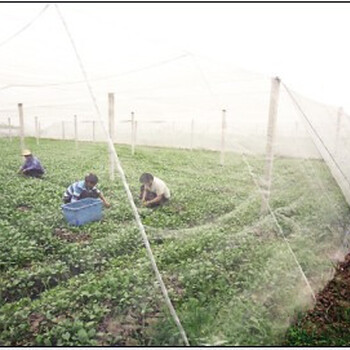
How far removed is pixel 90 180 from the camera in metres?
3.45

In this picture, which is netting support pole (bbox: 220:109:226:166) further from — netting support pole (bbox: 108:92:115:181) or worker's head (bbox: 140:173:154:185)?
netting support pole (bbox: 108:92:115:181)

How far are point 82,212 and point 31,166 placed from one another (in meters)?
0.71

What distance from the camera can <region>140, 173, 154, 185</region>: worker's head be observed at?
365 cm

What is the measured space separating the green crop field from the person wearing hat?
6cm

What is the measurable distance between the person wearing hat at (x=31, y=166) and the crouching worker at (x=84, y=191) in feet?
1.14

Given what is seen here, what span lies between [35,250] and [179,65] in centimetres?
295

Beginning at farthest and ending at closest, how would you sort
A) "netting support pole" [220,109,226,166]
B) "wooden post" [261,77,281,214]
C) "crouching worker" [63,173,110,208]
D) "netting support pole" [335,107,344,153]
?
Answer: "netting support pole" [335,107,344,153]
"wooden post" [261,77,281,214]
"netting support pole" [220,109,226,166]
"crouching worker" [63,173,110,208]

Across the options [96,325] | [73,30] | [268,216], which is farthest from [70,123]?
[268,216]

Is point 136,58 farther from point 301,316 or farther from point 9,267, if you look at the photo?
point 301,316

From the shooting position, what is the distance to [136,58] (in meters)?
4.52

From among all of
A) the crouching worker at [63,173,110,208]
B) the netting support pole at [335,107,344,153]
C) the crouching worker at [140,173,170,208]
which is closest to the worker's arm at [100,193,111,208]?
the crouching worker at [63,173,110,208]

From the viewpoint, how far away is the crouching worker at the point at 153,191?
358 cm

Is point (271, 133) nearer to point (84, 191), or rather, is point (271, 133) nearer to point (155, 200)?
point (155, 200)

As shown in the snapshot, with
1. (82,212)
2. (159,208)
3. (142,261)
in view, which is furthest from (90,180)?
(142,261)
